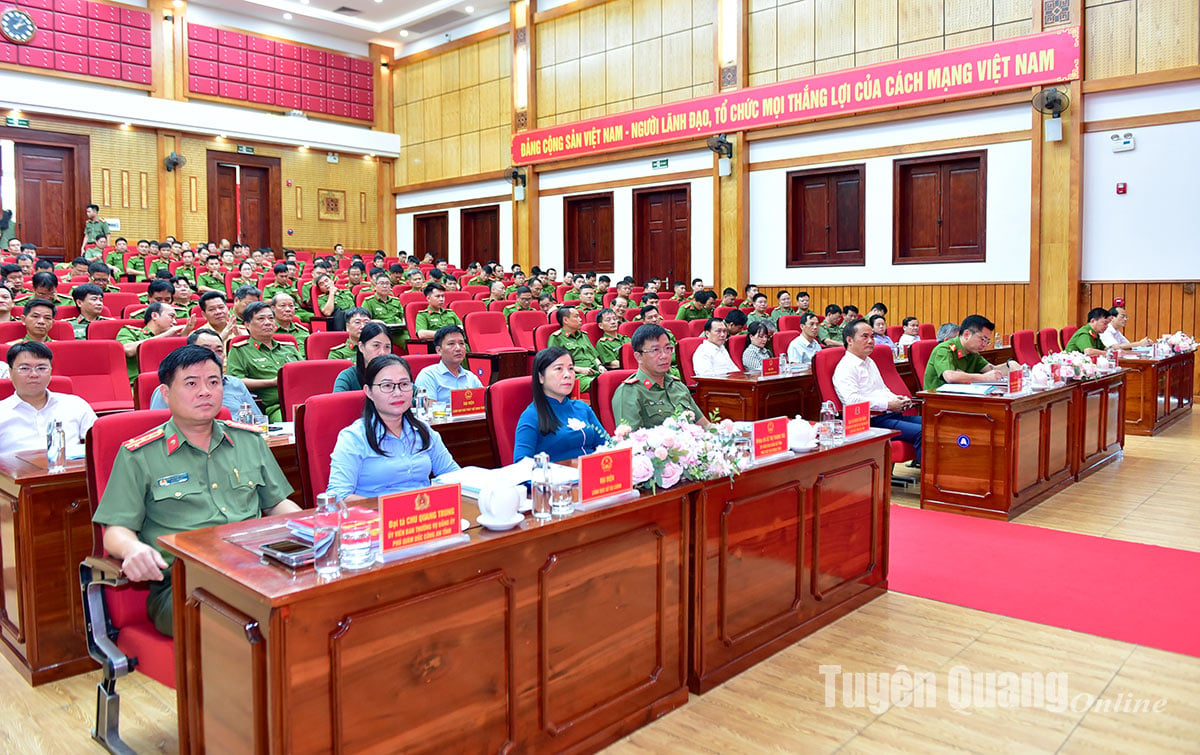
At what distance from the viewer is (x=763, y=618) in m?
2.71

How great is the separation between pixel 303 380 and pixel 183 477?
1683mm

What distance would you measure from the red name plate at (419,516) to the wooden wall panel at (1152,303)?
28.9 feet

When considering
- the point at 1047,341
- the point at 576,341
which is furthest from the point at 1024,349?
the point at 576,341

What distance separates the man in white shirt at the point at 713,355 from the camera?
602cm

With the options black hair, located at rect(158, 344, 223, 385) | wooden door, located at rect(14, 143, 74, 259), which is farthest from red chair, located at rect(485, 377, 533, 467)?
wooden door, located at rect(14, 143, 74, 259)

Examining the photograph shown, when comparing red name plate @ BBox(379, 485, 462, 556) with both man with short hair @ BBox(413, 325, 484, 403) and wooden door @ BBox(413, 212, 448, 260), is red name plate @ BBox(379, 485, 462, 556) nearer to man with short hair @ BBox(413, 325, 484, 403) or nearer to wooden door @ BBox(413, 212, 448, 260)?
man with short hair @ BBox(413, 325, 484, 403)

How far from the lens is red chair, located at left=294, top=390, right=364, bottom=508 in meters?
2.65

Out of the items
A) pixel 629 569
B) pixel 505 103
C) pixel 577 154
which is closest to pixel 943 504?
pixel 629 569

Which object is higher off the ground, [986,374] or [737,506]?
[986,374]

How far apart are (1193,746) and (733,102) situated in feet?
32.7

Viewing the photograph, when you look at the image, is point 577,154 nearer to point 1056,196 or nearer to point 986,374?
point 1056,196

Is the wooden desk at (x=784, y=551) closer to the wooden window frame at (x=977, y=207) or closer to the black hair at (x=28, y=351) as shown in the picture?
the black hair at (x=28, y=351)

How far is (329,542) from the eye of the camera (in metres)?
1.68

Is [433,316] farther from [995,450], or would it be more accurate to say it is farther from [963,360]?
[995,450]
